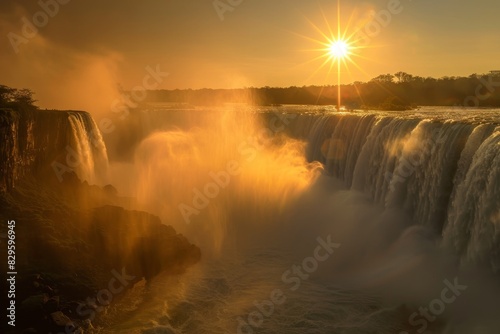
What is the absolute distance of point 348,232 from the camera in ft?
54.9

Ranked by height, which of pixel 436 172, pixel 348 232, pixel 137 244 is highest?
pixel 436 172

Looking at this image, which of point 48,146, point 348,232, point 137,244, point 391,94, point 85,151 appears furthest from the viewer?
point 391,94

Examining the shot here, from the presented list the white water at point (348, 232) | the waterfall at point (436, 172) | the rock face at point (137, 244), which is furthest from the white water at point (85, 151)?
the waterfall at point (436, 172)

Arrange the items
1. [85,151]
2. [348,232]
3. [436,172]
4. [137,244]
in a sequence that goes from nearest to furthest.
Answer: [436,172] < [137,244] < [348,232] < [85,151]

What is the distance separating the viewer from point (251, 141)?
30031 mm

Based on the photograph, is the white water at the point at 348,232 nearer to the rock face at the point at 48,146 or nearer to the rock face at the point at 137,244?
the rock face at the point at 137,244

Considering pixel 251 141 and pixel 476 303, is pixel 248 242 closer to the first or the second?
pixel 476 303

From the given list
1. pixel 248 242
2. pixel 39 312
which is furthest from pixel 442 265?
pixel 39 312

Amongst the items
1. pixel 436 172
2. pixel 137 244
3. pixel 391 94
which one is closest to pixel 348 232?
pixel 436 172

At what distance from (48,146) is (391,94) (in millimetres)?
47738

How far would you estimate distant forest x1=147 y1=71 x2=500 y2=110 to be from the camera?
43594mm

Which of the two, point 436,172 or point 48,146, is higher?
point 48,146

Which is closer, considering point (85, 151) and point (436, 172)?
point (436, 172)

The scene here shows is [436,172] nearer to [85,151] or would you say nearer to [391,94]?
[85,151]
